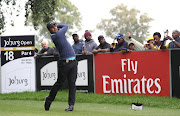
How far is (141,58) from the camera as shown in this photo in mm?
10844

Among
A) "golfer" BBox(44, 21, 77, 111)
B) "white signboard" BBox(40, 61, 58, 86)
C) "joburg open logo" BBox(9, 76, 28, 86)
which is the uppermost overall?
"golfer" BBox(44, 21, 77, 111)

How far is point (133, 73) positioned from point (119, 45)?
1052mm

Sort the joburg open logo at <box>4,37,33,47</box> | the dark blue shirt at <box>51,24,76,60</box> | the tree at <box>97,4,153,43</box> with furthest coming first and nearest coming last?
A: the tree at <box>97,4,153,43</box> → the joburg open logo at <box>4,37,33,47</box> → the dark blue shirt at <box>51,24,76,60</box>

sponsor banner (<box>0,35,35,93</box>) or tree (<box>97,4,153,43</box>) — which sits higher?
tree (<box>97,4,153,43</box>)

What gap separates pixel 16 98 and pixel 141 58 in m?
3.98

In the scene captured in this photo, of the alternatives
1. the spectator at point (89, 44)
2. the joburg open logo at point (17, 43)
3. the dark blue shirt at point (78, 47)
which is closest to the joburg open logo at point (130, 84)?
the spectator at point (89, 44)

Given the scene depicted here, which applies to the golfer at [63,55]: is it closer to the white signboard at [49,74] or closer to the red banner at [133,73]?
the red banner at [133,73]

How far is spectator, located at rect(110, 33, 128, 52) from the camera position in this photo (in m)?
11.3

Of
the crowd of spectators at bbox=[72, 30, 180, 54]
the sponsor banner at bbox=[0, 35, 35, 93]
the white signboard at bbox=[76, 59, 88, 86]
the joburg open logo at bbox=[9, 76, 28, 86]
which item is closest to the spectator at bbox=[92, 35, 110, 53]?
the crowd of spectators at bbox=[72, 30, 180, 54]

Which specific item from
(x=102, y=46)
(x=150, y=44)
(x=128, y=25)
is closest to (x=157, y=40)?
(x=150, y=44)

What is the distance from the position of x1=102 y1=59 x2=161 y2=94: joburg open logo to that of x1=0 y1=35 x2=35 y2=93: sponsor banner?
3.08 meters

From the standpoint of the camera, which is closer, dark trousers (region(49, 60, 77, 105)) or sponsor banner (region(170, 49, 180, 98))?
dark trousers (region(49, 60, 77, 105))

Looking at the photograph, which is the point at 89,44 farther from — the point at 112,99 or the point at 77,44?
the point at 112,99

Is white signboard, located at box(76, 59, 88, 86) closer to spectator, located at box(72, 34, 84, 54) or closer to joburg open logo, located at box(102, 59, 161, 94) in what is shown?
spectator, located at box(72, 34, 84, 54)
